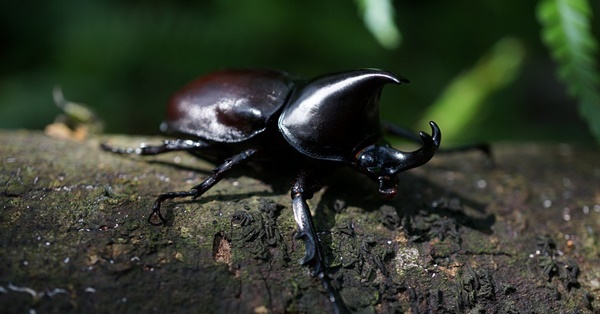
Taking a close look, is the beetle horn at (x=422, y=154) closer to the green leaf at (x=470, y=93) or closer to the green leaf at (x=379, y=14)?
the green leaf at (x=379, y=14)

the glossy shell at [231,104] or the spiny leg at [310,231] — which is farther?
the glossy shell at [231,104]

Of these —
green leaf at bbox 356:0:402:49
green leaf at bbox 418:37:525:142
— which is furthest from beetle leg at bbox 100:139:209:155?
green leaf at bbox 418:37:525:142

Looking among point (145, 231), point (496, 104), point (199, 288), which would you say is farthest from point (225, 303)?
point (496, 104)

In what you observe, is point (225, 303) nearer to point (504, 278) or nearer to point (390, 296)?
point (390, 296)

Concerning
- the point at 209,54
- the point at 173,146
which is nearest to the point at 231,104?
the point at 173,146

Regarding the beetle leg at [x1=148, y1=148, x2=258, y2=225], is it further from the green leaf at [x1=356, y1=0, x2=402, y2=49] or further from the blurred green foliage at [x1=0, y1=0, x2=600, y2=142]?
the blurred green foliage at [x1=0, y1=0, x2=600, y2=142]

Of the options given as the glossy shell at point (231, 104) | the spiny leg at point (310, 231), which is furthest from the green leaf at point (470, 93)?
the spiny leg at point (310, 231)

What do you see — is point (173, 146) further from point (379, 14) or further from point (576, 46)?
point (576, 46)

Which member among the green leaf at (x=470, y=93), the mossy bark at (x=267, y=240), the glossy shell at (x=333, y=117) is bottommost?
the green leaf at (x=470, y=93)
